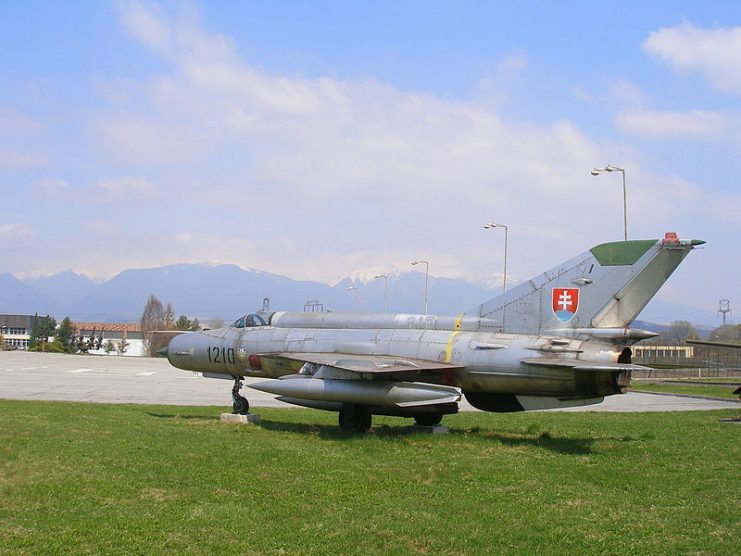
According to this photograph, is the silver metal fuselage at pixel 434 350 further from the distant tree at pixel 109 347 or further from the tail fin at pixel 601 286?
the distant tree at pixel 109 347

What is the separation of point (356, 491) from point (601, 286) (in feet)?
24.8

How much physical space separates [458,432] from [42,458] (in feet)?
29.8

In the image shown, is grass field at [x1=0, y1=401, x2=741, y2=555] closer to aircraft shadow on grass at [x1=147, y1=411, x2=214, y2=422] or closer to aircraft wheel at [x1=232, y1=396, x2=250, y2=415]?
aircraft wheel at [x1=232, y1=396, x2=250, y2=415]

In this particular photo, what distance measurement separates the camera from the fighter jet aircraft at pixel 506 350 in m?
14.5

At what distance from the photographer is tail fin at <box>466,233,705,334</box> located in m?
14.9

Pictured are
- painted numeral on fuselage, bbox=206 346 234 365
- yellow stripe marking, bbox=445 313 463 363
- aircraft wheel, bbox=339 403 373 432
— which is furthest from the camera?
painted numeral on fuselage, bbox=206 346 234 365

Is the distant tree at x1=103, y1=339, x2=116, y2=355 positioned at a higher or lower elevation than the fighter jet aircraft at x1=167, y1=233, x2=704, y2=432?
lower

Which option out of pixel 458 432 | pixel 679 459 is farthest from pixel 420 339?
pixel 679 459

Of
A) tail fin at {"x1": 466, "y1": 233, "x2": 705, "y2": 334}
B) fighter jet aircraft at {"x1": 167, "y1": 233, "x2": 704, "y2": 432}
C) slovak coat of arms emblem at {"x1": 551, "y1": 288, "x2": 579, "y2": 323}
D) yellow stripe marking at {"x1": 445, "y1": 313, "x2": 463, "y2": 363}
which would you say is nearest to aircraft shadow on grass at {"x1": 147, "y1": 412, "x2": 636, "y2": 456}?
fighter jet aircraft at {"x1": 167, "y1": 233, "x2": 704, "y2": 432}

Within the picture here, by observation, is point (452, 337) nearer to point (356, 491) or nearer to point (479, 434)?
point (479, 434)

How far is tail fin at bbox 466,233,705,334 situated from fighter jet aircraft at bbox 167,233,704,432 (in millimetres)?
21

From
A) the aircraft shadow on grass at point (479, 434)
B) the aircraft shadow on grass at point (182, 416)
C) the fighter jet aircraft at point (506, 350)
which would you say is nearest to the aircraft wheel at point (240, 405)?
the aircraft shadow on grass at point (479, 434)

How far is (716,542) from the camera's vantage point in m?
7.82

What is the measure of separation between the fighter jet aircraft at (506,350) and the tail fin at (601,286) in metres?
0.02
